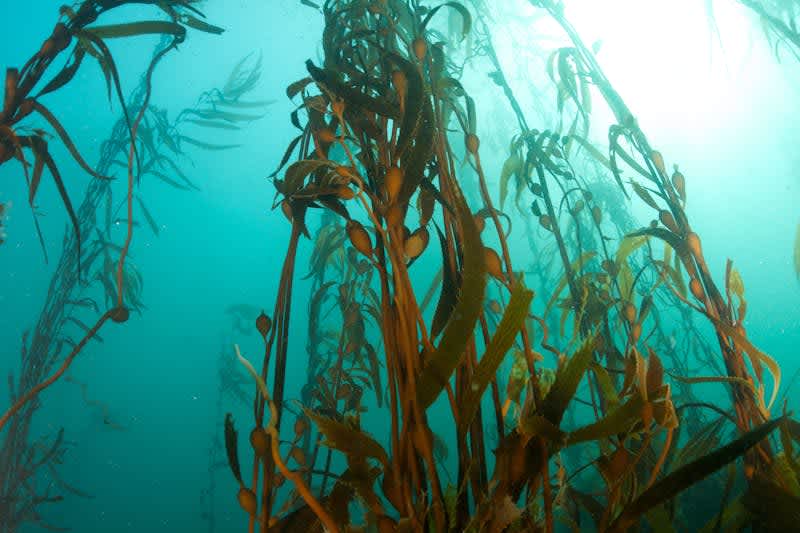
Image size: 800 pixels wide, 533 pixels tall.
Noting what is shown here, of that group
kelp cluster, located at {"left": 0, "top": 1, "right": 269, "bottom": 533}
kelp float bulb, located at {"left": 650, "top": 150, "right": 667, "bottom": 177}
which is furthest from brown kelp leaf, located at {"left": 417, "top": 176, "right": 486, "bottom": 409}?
kelp float bulb, located at {"left": 650, "top": 150, "right": 667, "bottom": 177}

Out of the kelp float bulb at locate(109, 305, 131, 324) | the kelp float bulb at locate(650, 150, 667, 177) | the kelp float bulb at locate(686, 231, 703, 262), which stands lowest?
the kelp float bulb at locate(686, 231, 703, 262)

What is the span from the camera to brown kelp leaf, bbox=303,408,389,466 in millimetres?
430

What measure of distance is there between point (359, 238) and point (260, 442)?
257 millimetres

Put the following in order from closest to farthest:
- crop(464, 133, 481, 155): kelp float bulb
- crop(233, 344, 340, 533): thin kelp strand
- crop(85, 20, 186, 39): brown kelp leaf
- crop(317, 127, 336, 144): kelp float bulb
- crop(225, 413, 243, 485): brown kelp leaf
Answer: crop(233, 344, 340, 533): thin kelp strand
crop(225, 413, 243, 485): brown kelp leaf
crop(317, 127, 336, 144): kelp float bulb
crop(464, 133, 481, 155): kelp float bulb
crop(85, 20, 186, 39): brown kelp leaf

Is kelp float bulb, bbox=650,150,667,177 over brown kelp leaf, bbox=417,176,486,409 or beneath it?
over

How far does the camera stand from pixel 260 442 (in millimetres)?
503

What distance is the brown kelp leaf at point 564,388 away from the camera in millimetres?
446

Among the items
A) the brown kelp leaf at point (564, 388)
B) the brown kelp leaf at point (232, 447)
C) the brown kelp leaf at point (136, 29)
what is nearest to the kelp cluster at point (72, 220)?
the brown kelp leaf at point (136, 29)

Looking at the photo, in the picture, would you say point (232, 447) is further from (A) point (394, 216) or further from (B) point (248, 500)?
(A) point (394, 216)

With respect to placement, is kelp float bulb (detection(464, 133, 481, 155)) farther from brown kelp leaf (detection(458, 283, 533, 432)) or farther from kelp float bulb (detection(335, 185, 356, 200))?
brown kelp leaf (detection(458, 283, 533, 432))

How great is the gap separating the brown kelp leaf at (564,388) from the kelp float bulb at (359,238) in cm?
25

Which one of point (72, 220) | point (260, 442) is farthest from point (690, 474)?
point (72, 220)

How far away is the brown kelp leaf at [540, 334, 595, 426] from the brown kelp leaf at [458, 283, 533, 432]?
0.06 meters

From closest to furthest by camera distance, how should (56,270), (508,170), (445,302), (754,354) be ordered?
(445,302) < (754,354) < (508,170) < (56,270)
